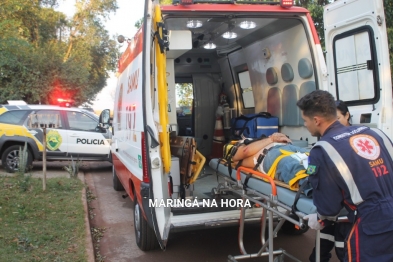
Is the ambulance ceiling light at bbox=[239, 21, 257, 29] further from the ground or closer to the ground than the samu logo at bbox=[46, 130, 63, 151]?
further from the ground

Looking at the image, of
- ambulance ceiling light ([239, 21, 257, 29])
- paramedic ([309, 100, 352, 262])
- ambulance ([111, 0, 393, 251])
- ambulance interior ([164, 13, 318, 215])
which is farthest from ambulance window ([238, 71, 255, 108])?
paramedic ([309, 100, 352, 262])

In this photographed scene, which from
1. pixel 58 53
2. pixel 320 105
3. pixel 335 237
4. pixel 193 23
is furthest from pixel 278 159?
pixel 58 53

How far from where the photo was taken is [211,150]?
7.59m

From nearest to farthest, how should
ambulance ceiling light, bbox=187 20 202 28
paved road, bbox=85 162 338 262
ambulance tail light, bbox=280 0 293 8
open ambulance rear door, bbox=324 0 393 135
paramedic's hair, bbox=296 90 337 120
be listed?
paramedic's hair, bbox=296 90 337 120 → open ambulance rear door, bbox=324 0 393 135 → ambulance tail light, bbox=280 0 293 8 → paved road, bbox=85 162 338 262 → ambulance ceiling light, bbox=187 20 202 28

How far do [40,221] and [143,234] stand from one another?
1696 millimetres

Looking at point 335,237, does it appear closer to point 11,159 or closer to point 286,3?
point 286,3

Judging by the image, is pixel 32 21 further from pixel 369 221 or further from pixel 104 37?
pixel 369 221

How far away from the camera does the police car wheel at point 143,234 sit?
14.4 feet

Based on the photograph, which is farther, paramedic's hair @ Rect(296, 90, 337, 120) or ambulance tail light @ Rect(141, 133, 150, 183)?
ambulance tail light @ Rect(141, 133, 150, 183)

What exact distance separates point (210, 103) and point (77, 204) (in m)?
3.17

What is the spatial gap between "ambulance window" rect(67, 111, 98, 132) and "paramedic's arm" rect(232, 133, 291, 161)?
6376 mm

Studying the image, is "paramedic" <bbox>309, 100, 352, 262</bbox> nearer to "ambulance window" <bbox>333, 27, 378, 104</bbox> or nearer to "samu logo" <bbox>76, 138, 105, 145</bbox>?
"ambulance window" <bbox>333, 27, 378, 104</bbox>

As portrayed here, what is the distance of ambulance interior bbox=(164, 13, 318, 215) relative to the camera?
469cm

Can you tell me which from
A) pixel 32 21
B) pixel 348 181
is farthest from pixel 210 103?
pixel 32 21
